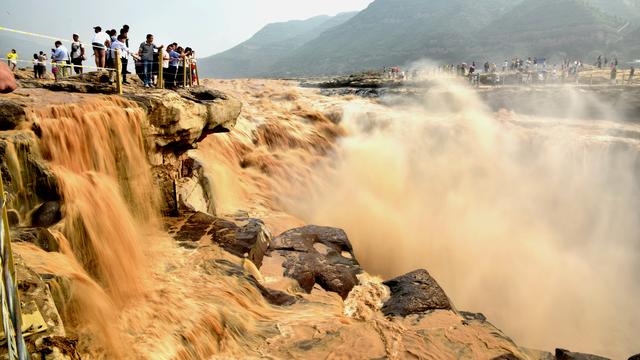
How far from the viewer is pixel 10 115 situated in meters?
7.11

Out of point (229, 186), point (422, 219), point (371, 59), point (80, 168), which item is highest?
point (371, 59)

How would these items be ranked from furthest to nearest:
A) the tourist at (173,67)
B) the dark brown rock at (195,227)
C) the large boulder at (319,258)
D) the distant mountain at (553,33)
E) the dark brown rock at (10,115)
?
the distant mountain at (553,33) < the tourist at (173,67) < the large boulder at (319,258) < the dark brown rock at (195,227) < the dark brown rock at (10,115)

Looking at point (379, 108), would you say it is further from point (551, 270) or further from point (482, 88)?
point (551, 270)

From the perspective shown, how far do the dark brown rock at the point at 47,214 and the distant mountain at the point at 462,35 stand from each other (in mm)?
74280

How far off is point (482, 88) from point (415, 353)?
2306 cm

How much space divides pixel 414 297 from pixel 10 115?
25.1 feet

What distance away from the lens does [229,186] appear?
14.1 metres

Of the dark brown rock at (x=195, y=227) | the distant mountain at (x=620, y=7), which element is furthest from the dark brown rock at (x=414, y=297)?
the distant mountain at (x=620, y=7)

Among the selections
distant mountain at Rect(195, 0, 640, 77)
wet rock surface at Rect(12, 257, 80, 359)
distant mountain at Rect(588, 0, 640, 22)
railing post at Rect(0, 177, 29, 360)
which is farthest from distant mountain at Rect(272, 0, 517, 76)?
railing post at Rect(0, 177, 29, 360)

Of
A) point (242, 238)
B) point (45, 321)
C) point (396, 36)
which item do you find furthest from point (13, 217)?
point (396, 36)

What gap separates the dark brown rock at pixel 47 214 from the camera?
6816 mm

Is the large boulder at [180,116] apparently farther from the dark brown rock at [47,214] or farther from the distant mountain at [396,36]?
the distant mountain at [396,36]

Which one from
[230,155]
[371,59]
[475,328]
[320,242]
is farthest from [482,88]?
[371,59]

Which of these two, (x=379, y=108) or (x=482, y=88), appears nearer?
(x=379, y=108)
